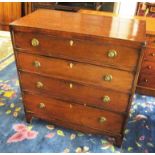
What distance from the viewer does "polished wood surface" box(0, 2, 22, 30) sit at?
3.57m

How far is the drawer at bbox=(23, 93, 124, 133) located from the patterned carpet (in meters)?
0.14

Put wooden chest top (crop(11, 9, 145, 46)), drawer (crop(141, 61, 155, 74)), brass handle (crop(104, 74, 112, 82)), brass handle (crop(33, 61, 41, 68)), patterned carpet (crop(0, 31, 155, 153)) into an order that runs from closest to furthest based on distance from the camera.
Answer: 1. wooden chest top (crop(11, 9, 145, 46))
2. brass handle (crop(104, 74, 112, 82))
3. brass handle (crop(33, 61, 41, 68))
4. patterned carpet (crop(0, 31, 155, 153))
5. drawer (crop(141, 61, 155, 74))

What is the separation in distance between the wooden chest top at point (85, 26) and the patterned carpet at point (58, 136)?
85 centimetres

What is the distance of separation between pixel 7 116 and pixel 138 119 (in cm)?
121

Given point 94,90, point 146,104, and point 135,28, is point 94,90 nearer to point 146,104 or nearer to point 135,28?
point 135,28

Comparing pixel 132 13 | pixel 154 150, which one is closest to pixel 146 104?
pixel 154 150

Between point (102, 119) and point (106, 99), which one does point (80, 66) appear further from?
point (102, 119)

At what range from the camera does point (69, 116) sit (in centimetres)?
161

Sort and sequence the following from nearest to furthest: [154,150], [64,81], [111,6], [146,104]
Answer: [64,81] → [154,150] → [146,104] → [111,6]

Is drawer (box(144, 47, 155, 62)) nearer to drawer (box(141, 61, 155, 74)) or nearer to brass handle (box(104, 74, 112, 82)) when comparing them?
drawer (box(141, 61, 155, 74))

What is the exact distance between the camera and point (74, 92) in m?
1.47

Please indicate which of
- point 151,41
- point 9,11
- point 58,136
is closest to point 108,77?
point 58,136

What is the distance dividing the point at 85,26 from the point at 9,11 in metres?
2.72

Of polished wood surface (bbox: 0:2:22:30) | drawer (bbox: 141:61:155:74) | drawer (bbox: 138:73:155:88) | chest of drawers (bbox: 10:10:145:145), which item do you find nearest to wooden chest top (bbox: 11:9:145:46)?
chest of drawers (bbox: 10:10:145:145)
